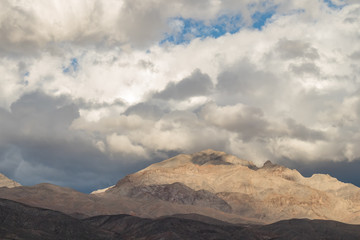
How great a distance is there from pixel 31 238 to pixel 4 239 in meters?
14.0

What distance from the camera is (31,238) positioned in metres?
195

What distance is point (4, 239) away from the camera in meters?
182

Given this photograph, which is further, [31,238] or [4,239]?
[31,238]
